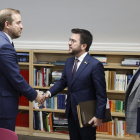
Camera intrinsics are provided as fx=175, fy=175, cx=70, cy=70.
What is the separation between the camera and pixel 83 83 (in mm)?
1755

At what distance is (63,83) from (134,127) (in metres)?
0.91

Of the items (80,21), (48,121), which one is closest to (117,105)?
(48,121)

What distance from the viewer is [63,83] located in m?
2.06

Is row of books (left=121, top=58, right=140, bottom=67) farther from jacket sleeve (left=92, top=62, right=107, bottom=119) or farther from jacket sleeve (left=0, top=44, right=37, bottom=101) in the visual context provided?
jacket sleeve (left=0, top=44, right=37, bottom=101)

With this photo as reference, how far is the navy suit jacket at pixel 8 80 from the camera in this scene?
1.51 meters

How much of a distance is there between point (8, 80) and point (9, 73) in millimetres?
83

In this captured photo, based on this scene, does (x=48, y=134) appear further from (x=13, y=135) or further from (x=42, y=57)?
(x=13, y=135)

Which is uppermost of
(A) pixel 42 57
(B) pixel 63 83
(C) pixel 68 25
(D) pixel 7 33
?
(C) pixel 68 25

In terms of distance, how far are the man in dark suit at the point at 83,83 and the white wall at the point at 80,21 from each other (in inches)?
35.7

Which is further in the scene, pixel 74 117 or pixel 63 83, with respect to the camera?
pixel 63 83

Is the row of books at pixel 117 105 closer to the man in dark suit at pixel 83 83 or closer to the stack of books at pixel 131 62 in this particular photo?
the stack of books at pixel 131 62

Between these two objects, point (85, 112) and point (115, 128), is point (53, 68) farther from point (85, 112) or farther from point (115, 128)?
point (85, 112)

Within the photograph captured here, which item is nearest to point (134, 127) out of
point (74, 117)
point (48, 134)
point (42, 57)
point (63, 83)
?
point (74, 117)

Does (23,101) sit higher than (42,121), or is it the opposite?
(23,101)
